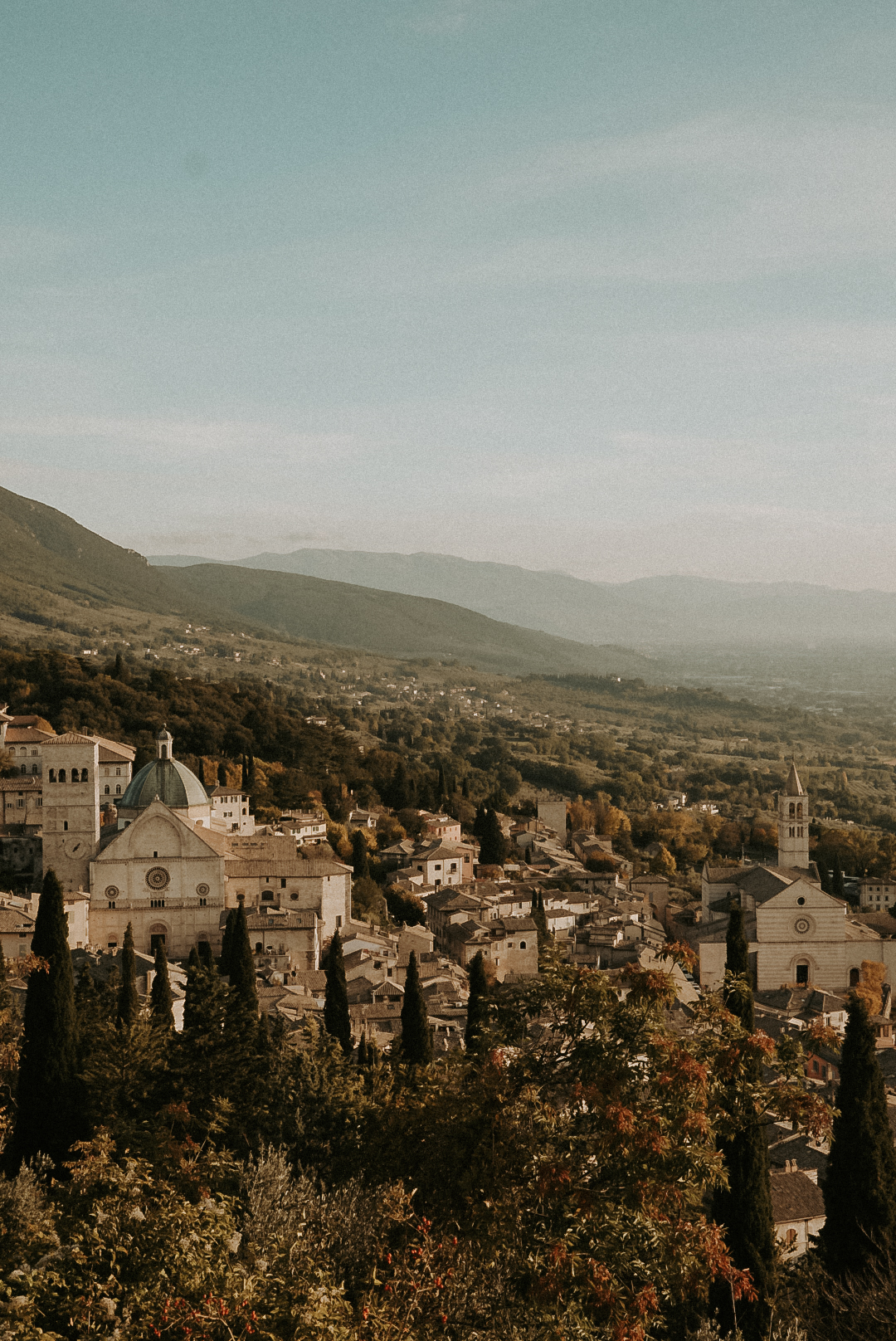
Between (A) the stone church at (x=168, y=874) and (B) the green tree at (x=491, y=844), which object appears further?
(B) the green tree at (x=491, y=844)

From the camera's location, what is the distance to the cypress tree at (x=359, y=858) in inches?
2164

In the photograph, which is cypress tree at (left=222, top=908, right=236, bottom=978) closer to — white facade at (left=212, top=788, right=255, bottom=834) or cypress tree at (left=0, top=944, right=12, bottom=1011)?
cypress tree at (left=0, top=944, right=12, bottom=1011)

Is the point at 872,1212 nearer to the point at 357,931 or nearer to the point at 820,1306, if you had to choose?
the point at 820,1306

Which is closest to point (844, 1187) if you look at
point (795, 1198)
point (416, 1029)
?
point (795, 1198)

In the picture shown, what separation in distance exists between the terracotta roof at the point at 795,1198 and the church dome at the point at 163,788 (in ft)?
96.7

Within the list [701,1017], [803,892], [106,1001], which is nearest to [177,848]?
[106,1001]

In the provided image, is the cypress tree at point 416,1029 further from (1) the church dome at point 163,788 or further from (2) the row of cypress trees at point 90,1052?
(1) the church dome at point 163,788

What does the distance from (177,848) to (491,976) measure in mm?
12314

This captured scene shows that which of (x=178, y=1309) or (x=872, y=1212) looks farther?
(x=872, y=1212)

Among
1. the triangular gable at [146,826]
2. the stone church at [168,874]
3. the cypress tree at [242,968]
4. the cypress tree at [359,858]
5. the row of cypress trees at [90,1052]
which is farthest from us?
the cypress tree at [359,858]

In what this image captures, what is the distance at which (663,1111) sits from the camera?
38.3 ft

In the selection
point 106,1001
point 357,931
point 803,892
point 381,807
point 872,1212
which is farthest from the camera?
point 381,807

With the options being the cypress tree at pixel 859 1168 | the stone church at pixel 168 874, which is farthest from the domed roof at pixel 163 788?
the cypress tree at pixel 859 1168

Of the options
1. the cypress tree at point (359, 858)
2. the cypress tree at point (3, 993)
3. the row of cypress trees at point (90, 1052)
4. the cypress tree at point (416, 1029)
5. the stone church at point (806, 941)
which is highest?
the row of cypress trees at point (90, 1052)
